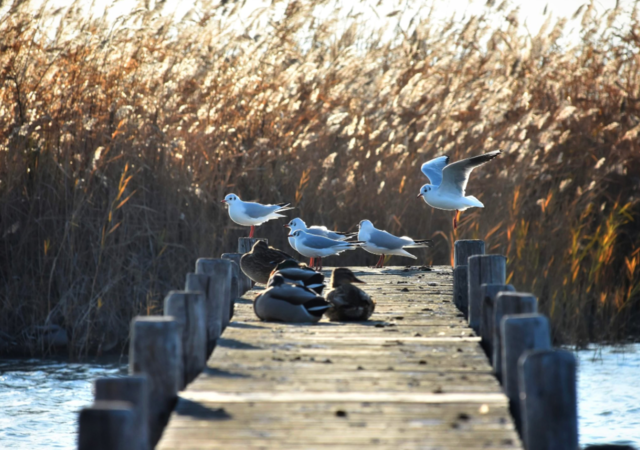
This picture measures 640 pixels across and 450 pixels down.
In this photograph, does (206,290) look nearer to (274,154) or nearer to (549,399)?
(549,399)

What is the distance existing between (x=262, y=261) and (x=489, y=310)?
9.59 feet

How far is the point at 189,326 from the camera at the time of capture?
4.81 m

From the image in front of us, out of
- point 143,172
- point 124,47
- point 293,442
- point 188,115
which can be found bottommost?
point 293,442

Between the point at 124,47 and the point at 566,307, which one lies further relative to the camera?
the point at 124,47

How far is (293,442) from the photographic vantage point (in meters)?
3.54

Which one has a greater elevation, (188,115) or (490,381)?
(188,115)

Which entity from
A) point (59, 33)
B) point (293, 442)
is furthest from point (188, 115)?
point (293, 442)

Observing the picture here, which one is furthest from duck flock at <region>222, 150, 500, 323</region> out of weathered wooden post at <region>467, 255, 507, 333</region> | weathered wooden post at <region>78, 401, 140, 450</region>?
weathered wooden post at <region>78, 401, 140, 450</region>

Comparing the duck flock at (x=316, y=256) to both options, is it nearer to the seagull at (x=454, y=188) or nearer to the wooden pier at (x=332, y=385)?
the seagull at (x=454, y=188)

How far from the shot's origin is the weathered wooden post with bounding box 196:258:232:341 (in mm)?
5902

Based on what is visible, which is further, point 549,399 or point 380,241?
point 380,241

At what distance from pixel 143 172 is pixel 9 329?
7.18 feet

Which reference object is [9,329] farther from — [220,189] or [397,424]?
[397,424]

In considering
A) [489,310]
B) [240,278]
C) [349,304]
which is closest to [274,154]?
[240,278]
